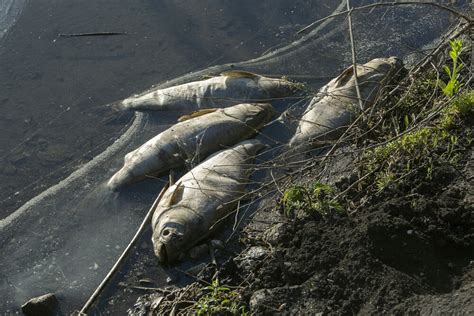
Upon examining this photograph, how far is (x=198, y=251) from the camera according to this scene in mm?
6320

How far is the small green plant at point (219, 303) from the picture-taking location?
5.30 metres

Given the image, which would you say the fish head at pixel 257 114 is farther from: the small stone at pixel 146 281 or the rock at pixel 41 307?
the rock at pixel 41 307

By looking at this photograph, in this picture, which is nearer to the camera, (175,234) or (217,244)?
(175,234)

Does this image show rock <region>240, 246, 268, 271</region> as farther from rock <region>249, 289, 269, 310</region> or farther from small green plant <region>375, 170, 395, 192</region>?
small green plant <region>375, 170, 395, 192</region>

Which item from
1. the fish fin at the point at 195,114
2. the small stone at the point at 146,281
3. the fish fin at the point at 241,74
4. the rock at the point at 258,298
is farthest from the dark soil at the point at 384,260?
the fish fin at the point at 241,74

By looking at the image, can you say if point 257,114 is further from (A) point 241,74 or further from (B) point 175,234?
(B) point 175,234

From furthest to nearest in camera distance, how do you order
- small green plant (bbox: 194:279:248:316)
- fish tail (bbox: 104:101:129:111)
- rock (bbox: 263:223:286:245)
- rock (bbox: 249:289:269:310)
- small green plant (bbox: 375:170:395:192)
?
fish tail (bbox: 104:101:129:111) → rock (bbox: 263:223:286:245) → small green plant (bbox: 375:170:395:192) → small green plant (bbox: 194:279:248:316) → rock (bbox: 249:289:269:310)

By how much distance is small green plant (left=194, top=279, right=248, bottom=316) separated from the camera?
530 centimetres

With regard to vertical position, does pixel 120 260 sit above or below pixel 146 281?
above

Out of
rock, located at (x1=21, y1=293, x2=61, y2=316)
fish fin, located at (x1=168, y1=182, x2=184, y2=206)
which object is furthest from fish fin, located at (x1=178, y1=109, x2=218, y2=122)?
rock, located at (x1=21, y1=293, x2=61, y2=316)

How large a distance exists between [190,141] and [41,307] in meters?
2.29

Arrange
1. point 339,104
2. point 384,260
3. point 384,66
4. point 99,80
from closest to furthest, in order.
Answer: point 384,260, point 339,104, point 384,66, point 99,80

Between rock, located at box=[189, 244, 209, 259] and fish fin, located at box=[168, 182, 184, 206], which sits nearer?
rock, located at box=[189, 244, 209, 259]

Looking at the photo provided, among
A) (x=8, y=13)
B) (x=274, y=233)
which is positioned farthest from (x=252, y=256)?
(x=8, y=13)
